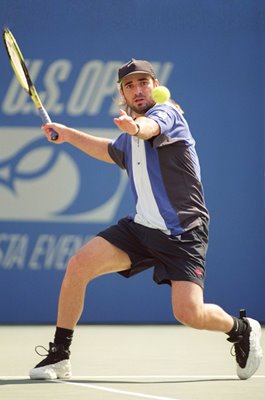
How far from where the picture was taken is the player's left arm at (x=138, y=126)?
579 centimetres

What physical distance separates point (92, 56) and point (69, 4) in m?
0.51

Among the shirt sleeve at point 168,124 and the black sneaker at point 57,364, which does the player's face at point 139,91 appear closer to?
the shirt sleeve at point 168,124

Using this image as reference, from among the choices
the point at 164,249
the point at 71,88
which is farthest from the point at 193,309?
the point at 71,88

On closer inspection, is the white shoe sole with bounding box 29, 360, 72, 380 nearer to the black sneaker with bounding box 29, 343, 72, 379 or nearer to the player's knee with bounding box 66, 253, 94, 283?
the black sneaker with bounding box 29, 343, 72, 379

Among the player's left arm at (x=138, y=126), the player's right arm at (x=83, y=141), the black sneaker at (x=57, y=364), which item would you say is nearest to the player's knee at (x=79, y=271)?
the black sneaker at (x=57, y=364)

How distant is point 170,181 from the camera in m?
6.42

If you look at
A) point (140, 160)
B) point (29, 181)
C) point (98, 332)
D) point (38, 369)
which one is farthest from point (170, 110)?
point (29, 181)

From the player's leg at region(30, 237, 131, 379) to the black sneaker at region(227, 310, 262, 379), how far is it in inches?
29.5

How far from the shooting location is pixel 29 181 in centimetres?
1120

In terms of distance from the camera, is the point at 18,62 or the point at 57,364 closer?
the point at 57,364

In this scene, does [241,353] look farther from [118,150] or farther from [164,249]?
[118,150]

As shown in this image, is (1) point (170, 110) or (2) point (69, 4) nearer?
(1) point (170, 110)

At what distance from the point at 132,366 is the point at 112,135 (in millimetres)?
4242

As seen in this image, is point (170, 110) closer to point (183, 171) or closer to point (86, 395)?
point (183, 171)
